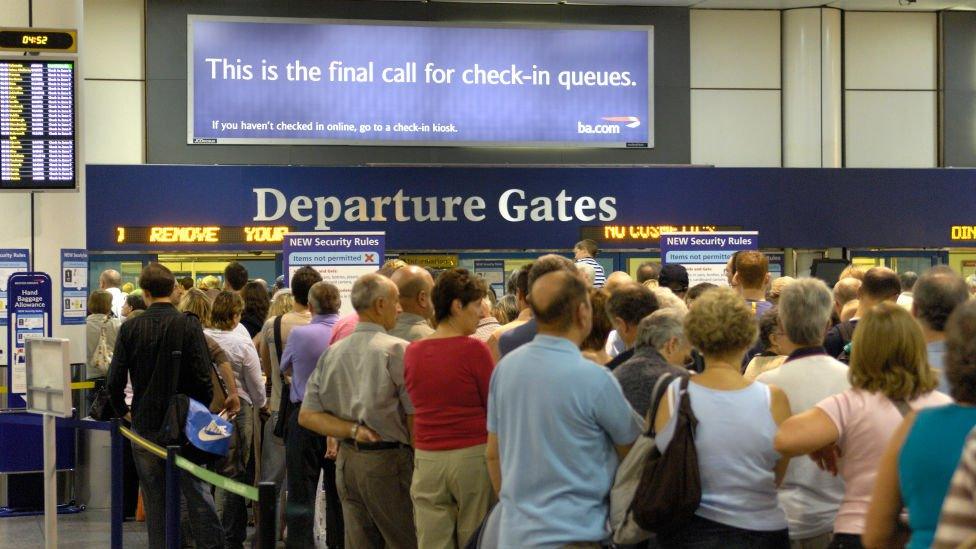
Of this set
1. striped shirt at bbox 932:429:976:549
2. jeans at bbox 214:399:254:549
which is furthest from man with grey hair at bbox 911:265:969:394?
jeans at bbox 214:399:254:549

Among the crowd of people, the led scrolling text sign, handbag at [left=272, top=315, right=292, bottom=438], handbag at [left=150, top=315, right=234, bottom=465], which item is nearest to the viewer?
the crowd of people

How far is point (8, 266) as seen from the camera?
10383 mm

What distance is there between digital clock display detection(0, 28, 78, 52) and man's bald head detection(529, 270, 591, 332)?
6441mm

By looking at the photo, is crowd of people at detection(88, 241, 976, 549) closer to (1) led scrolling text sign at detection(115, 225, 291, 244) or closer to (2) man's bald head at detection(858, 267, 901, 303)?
(2) man's bald head at detection(858, 267, 901, 303)

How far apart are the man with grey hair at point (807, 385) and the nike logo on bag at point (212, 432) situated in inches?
159

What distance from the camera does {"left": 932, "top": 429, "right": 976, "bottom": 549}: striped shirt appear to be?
2803 millimetres

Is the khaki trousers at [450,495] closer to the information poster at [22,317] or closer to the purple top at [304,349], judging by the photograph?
the purple top at [304,349]

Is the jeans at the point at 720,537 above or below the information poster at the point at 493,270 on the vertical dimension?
below

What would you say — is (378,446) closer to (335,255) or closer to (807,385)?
(807,385)

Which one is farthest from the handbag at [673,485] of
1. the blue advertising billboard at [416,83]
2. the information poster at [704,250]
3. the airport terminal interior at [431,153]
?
the blue advertising billboard at [416,83]

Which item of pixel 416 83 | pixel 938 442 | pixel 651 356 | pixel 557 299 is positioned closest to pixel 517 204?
pixel 416 83

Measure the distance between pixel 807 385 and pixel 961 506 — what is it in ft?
6.18

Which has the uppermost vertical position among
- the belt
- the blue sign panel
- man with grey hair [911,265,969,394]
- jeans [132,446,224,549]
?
the blue sign panel

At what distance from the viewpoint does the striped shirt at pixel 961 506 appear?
2803mm
